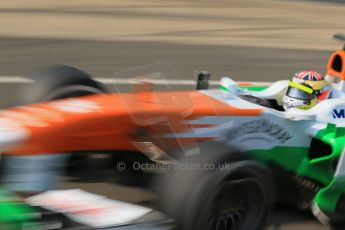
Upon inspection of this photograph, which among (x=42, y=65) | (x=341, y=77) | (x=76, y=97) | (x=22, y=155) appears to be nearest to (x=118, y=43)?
(x=42, y=65)

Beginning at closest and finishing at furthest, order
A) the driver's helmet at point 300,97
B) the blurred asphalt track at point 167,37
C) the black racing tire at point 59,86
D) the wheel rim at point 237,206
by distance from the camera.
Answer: the wheel rim at point 237,206 → the black racing tire at point 59,86 → the driver's helmet at point 300,97 → the blurred asphalt track at point 167,37

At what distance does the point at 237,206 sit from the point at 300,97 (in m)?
1.38

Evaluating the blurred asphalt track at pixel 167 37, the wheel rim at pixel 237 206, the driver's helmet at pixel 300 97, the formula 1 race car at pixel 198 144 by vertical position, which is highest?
the blurred asphalt track at pixel 167 37

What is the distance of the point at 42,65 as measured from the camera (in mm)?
9109

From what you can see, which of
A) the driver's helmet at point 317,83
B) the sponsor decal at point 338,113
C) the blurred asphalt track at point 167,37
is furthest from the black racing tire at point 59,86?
the blurred asphalt track at point 167,37

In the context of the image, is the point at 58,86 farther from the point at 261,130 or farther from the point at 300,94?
the point at 300,94

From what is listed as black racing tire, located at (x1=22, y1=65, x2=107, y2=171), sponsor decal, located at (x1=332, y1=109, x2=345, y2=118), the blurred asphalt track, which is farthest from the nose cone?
the blurred asphalt track

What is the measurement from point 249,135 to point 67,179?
3.99 ft

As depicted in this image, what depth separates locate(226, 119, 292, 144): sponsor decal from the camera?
4167mm

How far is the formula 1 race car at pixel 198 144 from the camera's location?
3.63 meters

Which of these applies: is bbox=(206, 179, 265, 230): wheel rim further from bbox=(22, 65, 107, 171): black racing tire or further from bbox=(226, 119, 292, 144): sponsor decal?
bbox=(22, 65, 107, 171): black racing tire

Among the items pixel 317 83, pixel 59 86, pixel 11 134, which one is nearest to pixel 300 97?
pixel 317 83

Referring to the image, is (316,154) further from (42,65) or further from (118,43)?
(118,43)

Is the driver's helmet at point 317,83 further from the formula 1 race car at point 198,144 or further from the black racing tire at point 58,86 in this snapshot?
the black racing tire at point 58,86
